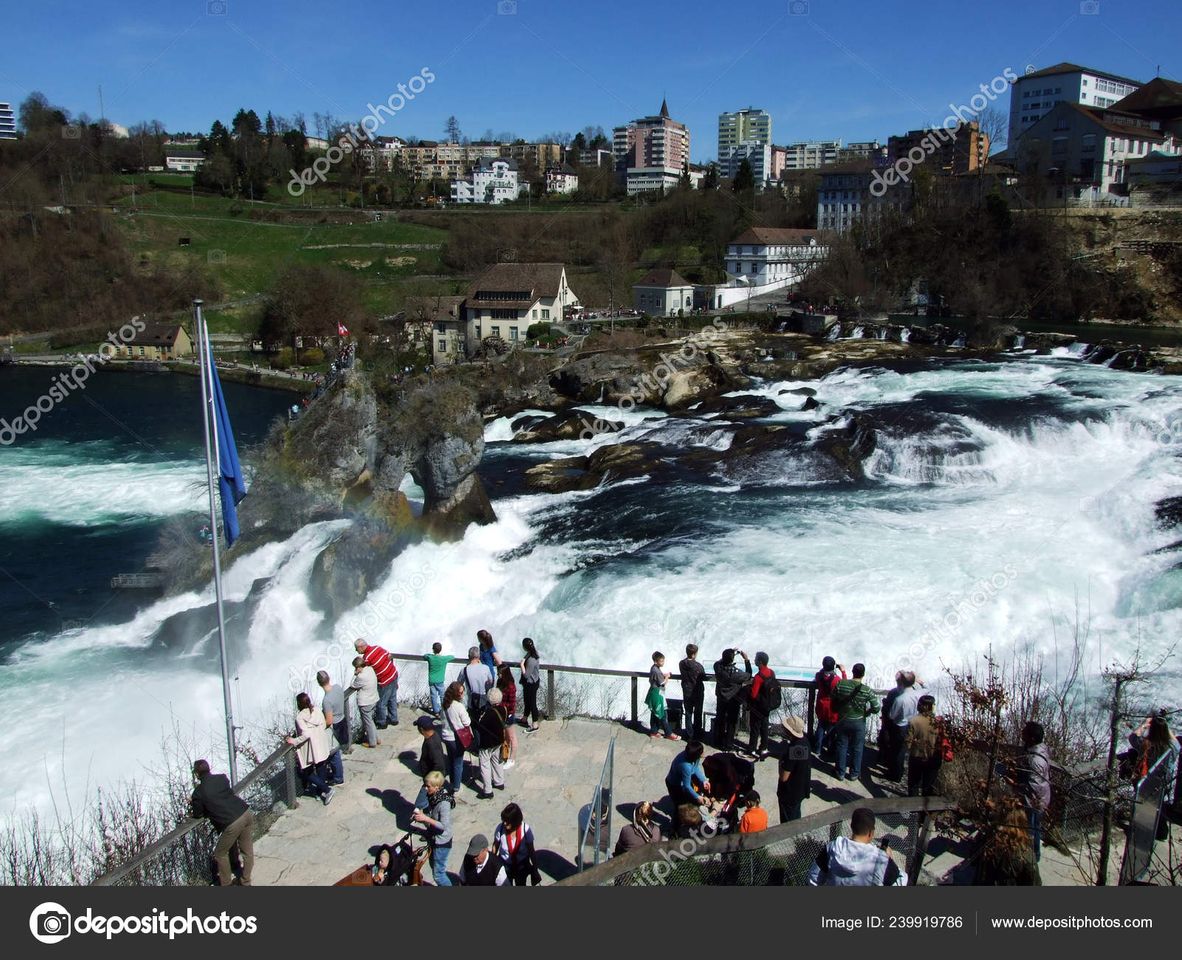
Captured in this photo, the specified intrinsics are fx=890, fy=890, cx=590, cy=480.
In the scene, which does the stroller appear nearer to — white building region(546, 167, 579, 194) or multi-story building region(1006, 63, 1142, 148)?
multi-story building region(1006, 63, 1142, 148)

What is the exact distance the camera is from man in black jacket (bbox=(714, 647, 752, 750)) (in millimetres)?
12250

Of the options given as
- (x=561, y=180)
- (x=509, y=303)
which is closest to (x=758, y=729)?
(x=509, y=303)

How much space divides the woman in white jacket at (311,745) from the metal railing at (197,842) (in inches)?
4.9

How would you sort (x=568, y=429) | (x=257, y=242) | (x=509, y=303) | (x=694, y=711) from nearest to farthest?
(x=694, y=711)
(x=568, y=429)
(x=509, y=303)
(x=257, y=242)

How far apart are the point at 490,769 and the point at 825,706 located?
4.54 meters

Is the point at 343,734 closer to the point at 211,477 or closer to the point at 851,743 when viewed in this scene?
the point at 211,477

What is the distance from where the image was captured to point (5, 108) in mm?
Answer: 194375

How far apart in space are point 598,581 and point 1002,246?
77.2 meters

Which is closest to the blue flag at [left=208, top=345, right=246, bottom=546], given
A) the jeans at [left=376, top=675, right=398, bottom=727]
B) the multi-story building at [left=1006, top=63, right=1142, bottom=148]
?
the jeans at [left=376, top=675, right=398, bottom=727]

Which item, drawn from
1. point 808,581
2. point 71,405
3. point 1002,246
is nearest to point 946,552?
point 808,581

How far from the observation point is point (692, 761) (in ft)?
32.4

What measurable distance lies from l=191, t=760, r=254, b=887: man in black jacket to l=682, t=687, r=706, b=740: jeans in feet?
19.6
